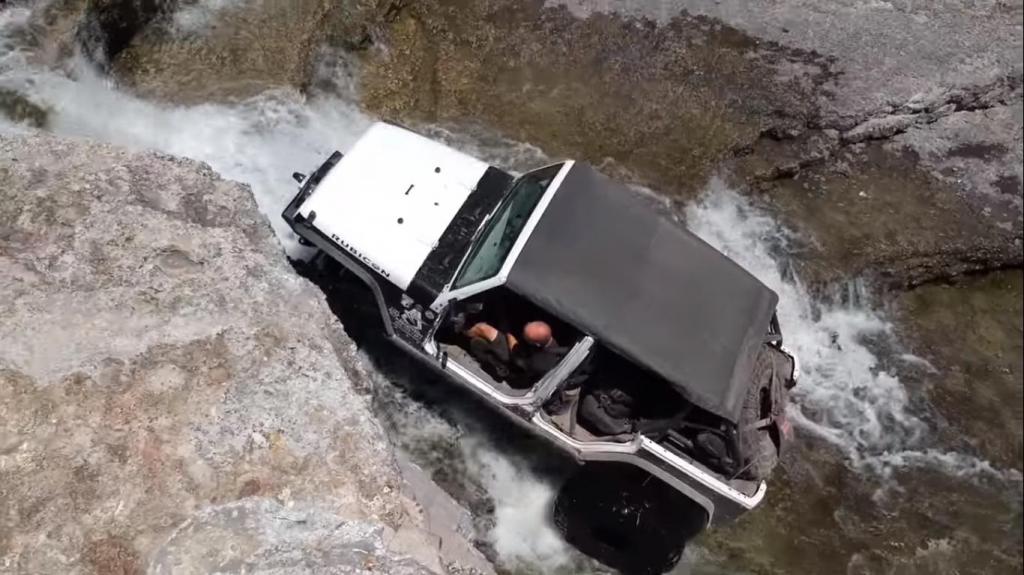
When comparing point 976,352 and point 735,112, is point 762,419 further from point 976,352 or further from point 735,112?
point 735,112

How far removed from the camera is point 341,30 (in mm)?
9273

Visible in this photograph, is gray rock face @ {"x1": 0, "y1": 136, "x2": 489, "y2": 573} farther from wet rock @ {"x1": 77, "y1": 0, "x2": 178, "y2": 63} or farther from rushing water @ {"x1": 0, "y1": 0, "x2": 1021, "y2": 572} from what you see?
wet rock @ {"x1": 77, "y1": 0, "x2": 178, "y2": 63}

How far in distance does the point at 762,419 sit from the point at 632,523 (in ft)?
Result: 5.12

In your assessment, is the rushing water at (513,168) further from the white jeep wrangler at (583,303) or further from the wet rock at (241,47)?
the white jeep wrangler at (583,303)

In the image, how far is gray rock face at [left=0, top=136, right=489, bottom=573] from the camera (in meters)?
5.23

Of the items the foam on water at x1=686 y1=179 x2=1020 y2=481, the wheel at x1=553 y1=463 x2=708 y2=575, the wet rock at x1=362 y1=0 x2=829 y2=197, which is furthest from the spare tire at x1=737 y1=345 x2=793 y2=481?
the wet rock at x1=362 y1=0 x2=829 y2=197

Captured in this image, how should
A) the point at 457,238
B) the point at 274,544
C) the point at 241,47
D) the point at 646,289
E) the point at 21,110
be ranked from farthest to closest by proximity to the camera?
→ the point at 241,47 < the point at 21,110 < the point at 457,238 < the point at 646,289 < the point at 274,544

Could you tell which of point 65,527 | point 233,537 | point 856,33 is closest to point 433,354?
point 233,537

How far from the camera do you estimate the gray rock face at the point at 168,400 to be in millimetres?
5227

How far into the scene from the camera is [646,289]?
6730 millimetres

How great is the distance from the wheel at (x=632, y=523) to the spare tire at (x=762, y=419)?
86 centimetres

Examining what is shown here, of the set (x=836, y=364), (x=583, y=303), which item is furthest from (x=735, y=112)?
(x=583, y=303)

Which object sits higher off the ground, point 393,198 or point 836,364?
point 393,198

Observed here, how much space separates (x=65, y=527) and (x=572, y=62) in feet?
22.3
